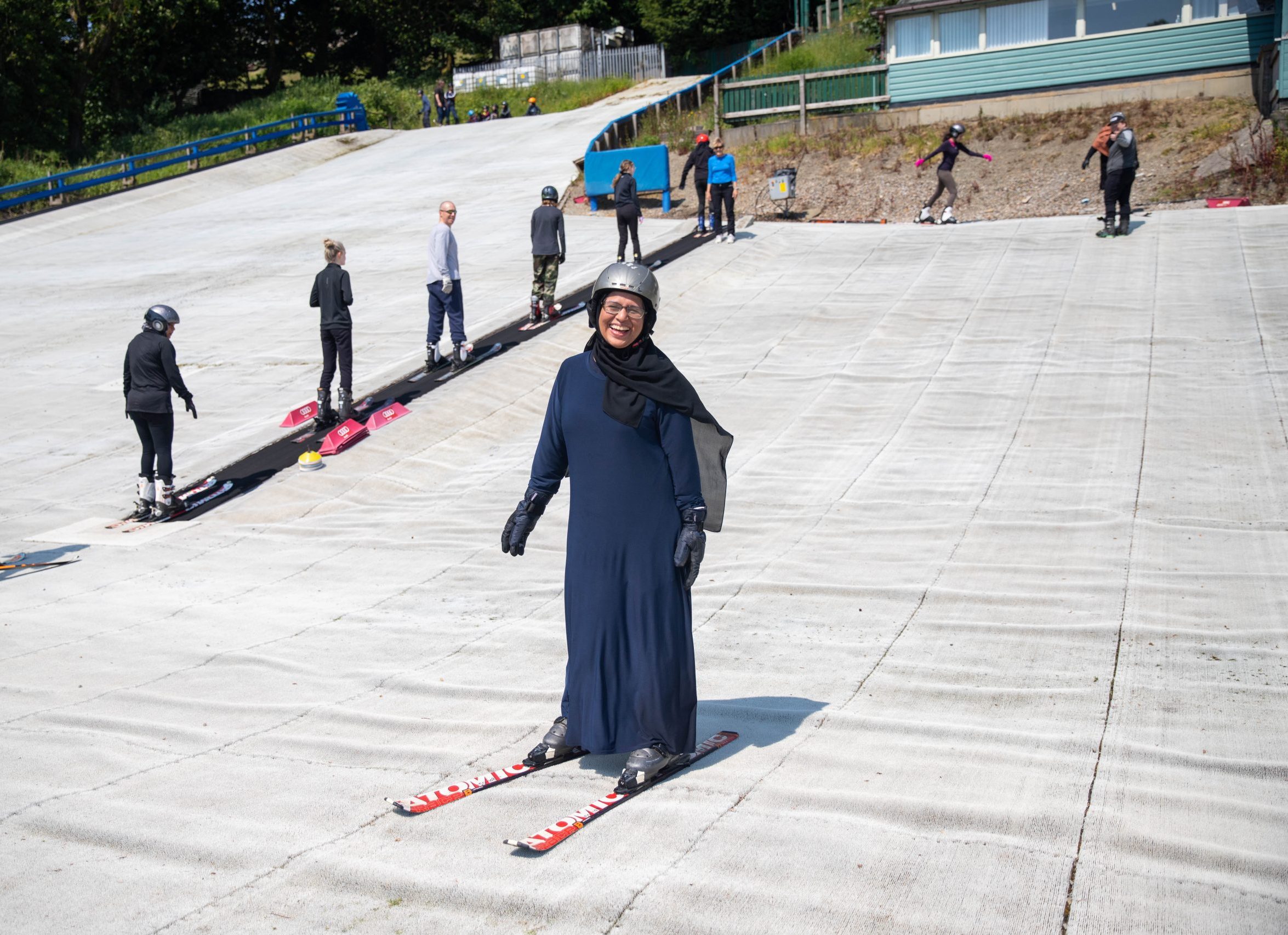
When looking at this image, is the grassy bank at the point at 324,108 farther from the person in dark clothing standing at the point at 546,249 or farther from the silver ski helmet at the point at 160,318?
the silver ski helmet at the point at 160,318

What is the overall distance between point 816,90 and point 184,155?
19.7 metres

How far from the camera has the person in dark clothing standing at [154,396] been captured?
9.82 m

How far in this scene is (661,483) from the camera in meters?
4.41

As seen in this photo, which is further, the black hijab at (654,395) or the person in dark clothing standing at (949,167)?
the person in dark clothing standing at (949,167)

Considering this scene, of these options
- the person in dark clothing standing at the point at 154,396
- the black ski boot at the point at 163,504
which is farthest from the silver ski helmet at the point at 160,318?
the black ski boot at the point at 163,504

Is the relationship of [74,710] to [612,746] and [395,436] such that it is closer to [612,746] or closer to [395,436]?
[612,746]

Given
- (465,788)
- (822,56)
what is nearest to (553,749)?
(465,788)

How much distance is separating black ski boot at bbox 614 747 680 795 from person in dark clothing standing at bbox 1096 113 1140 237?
14.9 metres

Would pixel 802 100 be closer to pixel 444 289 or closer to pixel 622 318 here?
pixel 444 289

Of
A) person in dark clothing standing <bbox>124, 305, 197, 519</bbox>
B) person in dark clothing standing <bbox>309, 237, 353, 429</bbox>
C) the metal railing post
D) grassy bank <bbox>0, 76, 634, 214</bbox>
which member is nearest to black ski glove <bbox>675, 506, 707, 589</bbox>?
person in dark clothing standing <bbox>124, 305, 197, 519</bbox>

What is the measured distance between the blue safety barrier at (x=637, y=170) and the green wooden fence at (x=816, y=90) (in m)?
5.97

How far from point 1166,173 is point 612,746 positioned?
20.4 meters

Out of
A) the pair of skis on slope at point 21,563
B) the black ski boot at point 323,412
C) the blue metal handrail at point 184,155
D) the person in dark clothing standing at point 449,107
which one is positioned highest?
the person in dark clothing standing at point 449,107

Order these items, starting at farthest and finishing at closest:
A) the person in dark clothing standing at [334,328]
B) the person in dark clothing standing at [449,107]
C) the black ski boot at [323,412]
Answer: the person in dark clothing standing at [449,107] < the black ski boot at [323,412] < the person in dark clothing standing at [334,328]
